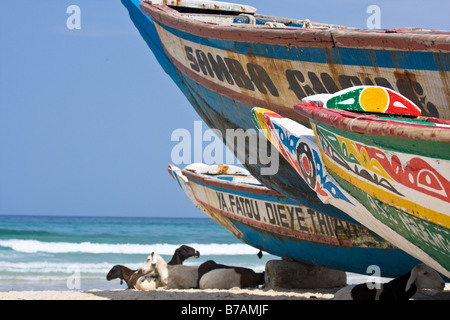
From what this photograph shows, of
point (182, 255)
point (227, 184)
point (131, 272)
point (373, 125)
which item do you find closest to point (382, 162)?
point (373, 125)

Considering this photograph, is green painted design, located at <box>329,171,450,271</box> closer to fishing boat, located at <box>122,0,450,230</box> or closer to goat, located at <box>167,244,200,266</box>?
fishing boat, located at <box>122,0,450,230</box>

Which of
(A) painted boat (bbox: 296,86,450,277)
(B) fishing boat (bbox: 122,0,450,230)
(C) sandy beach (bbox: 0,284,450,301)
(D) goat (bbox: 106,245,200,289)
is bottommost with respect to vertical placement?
(C) sandy beach (bbox: 0,284,450,301)

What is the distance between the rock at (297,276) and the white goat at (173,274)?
1.23m

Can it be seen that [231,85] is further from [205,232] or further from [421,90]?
[205,232]

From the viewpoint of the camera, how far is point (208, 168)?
11.4 metres

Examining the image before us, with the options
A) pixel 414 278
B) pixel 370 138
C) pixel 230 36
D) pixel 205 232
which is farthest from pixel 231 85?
pixel 205 232

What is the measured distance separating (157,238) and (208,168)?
66.4 ft

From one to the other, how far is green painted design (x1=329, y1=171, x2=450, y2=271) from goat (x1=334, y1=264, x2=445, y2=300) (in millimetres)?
2125

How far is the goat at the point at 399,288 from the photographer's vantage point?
611cm

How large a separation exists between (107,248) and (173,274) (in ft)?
54.7

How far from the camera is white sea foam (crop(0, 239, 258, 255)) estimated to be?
24.3m

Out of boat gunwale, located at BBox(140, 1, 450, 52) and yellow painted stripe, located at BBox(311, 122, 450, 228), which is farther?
boat gunwale, located at BBox(140, 1, 450, 52)

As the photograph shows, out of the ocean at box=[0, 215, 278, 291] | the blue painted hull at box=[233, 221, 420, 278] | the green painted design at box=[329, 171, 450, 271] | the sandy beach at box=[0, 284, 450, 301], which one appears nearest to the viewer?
the green painted design at box=[329, 171, 450, 271]

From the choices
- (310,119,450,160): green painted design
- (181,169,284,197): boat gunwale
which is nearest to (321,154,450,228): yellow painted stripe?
(310,119,450,160): green painted design
